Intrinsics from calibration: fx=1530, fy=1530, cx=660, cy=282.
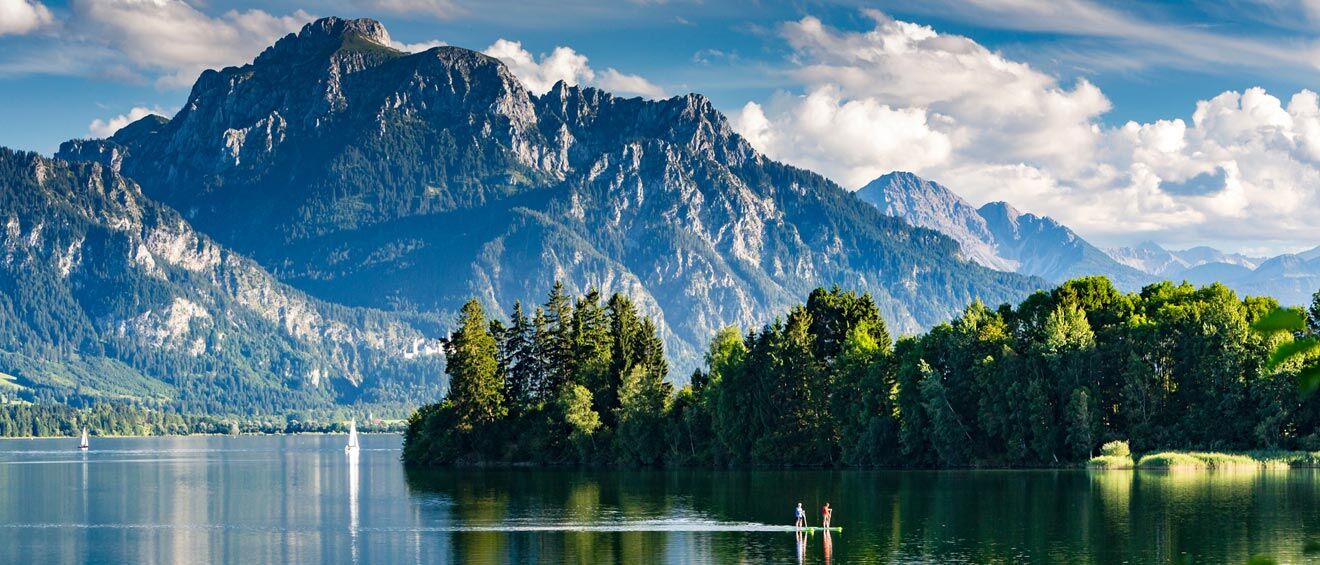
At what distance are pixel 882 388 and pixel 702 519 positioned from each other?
181 feet

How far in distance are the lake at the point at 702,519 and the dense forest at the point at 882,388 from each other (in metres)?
8.35

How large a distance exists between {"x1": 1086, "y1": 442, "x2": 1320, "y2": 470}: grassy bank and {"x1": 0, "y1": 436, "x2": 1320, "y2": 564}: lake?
4.69 metres

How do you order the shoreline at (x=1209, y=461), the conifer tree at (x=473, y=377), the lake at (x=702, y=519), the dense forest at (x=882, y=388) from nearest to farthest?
1. the lake at (x=702, y=519)
2. the shoreline at (x=1209, y=461)
3. the dense forest at (x=882, y=388)
4. the conifer tree at (x=473, y=377)

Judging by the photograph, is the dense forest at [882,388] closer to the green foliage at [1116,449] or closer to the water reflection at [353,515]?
the green foliage at [1116,449]

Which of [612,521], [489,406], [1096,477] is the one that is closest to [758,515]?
[612,521]

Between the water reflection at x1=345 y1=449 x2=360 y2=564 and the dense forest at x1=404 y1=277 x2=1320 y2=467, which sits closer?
the water reflection at x1=345 y1=449 x2=360 y2=564

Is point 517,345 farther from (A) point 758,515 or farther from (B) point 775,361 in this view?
(A) point 758,515

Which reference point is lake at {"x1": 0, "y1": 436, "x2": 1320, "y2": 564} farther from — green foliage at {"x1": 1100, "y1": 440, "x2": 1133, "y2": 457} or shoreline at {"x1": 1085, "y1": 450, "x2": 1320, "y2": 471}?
green foliage at {"x1": 1100, "y1": 440, "x2": 1133, "y2": 457}

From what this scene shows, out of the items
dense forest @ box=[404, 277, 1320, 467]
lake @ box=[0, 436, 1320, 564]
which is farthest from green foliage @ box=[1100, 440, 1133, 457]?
lake @ box=[0, 436, 1320, 564]

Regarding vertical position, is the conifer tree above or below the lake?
above

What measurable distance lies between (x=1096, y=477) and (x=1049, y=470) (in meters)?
11.7

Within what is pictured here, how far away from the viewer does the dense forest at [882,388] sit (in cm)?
13600

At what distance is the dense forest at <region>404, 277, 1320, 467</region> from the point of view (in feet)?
446

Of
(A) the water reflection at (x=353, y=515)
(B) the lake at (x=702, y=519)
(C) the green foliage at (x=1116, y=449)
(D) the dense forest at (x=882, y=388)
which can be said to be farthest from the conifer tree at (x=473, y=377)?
(C) the green foliage at (x=1116, y=449)
